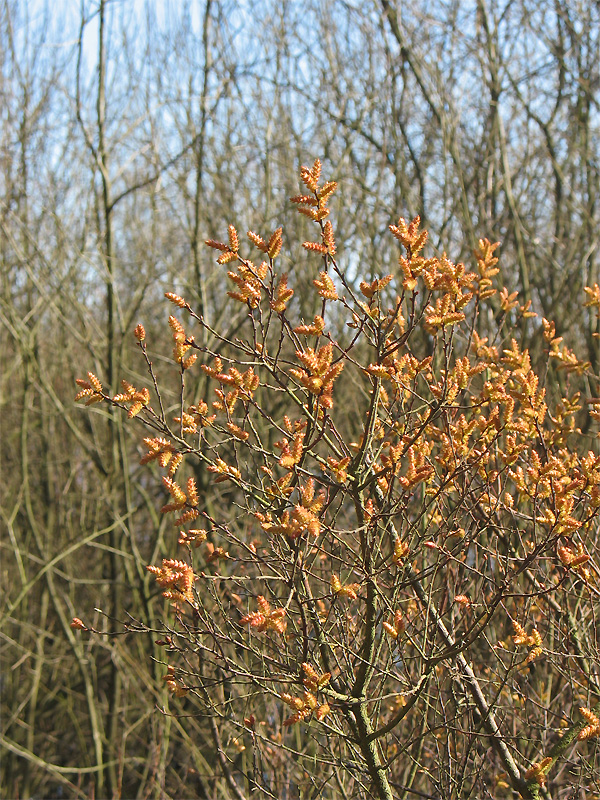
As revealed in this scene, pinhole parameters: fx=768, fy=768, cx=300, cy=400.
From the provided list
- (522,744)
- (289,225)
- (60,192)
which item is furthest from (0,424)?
(522,744)

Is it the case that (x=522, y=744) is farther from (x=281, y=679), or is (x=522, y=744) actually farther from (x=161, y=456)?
(x=161, y=456)

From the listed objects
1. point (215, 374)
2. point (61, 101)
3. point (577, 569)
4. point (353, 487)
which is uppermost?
point (61, 101)

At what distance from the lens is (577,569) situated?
7.23 feet

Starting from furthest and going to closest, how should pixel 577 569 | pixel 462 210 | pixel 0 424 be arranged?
pixel 0 424, pixel 462 210, pixel 577 569

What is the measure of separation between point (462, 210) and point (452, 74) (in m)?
1.44

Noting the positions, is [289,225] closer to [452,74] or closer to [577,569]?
[452,74]

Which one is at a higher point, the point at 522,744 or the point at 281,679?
the point at 281,679

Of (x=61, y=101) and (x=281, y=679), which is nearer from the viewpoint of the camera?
(x=281, y=679)

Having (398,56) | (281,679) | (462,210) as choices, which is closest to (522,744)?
(281,679)

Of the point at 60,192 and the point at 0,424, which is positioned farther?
the point at 0,424

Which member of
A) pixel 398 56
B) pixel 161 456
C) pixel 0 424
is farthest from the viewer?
pixel 0 424

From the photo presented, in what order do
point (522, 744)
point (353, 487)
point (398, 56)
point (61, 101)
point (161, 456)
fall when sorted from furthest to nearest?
1. point (61, 101)
2. point (398, 56)
3. point (522, 744)
4. point (353, 487)
5. point (161, 456)

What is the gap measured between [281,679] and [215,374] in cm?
79

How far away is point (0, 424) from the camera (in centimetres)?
852
